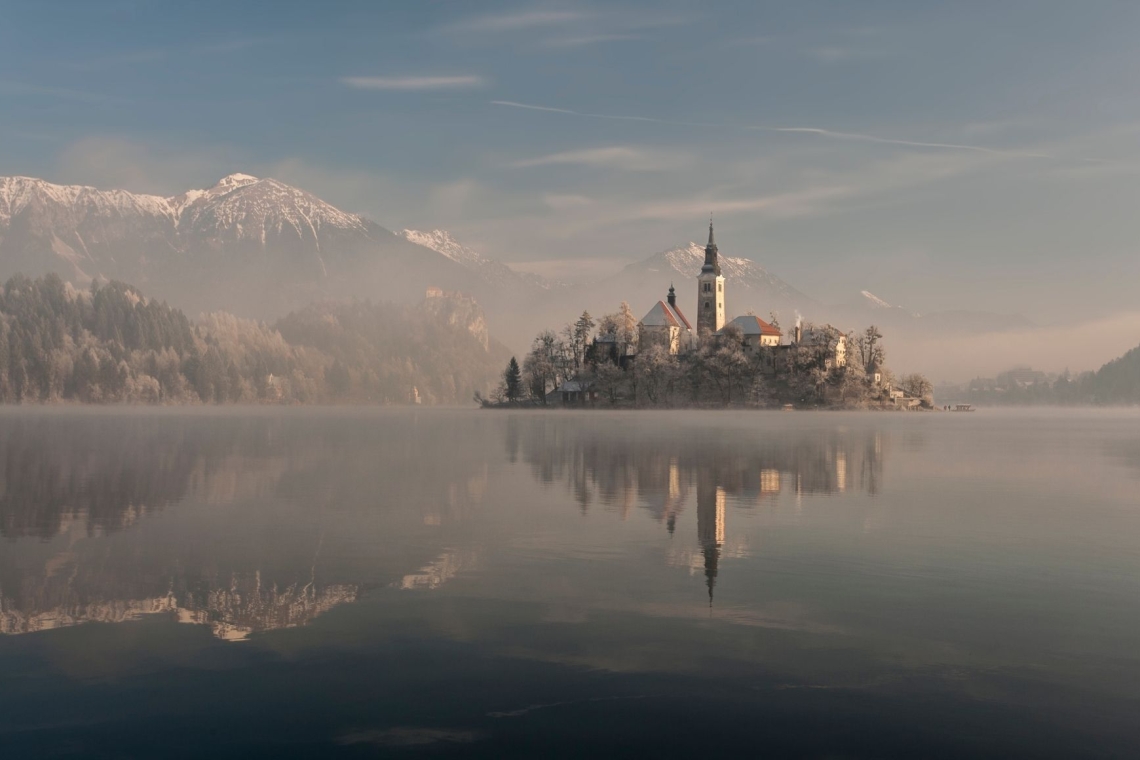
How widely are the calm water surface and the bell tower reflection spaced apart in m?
0.18

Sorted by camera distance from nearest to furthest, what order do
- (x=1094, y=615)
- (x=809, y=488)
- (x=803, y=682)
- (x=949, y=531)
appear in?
(x=803, y=682) → (x=1094, y=615) → (x=949, y=531) → (x=809, y=488)

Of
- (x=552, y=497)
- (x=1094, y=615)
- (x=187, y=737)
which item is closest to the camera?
(x=187, y=737)

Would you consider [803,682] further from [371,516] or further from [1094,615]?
[371,516]

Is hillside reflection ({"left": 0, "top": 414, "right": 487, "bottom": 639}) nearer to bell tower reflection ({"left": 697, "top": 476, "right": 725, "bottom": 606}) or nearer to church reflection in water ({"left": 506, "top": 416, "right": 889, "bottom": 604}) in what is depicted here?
church reflection in water ({"left": 506, "top": 416, "right": 889, "bottom": 604})

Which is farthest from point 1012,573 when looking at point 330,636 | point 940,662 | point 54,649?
point 54,649

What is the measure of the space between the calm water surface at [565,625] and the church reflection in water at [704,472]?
1.91ft

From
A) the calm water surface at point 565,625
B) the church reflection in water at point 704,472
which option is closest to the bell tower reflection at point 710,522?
the church reflection in water at point 704,472

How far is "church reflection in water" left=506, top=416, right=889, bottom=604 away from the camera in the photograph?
105ft

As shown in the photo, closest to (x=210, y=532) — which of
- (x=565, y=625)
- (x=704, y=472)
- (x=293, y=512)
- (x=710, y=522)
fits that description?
(x=293, y=512)

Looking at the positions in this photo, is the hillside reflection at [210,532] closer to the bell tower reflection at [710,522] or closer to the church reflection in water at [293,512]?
the church reflection in water at [293,512]

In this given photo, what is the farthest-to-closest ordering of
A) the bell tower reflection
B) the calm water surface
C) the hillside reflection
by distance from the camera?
the bell tower reflection, the hillside reflection, the calm water surface

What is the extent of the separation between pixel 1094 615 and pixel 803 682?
7.57 m

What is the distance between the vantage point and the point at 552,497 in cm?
3550

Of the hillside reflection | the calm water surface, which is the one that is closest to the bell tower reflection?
the calm water surface
